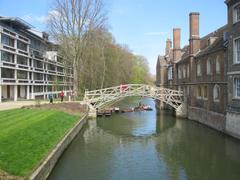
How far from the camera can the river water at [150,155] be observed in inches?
567

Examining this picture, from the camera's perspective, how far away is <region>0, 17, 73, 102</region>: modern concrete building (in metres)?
40.9

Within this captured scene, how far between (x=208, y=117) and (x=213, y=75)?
3.57m

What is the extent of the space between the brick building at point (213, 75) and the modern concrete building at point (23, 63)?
18316 millimetres

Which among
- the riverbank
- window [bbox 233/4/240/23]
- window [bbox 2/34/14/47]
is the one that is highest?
window [bbox 2/34/14/47]

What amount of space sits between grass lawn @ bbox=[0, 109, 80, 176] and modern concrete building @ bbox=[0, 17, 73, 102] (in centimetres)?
1888

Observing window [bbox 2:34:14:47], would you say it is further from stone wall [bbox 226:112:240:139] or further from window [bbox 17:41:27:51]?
stone wall [bbox 226:112:240:139]

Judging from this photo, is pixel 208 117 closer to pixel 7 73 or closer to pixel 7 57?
pixel 7 73

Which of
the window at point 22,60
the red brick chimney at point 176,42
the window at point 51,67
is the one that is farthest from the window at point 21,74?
the red brick chimney at point 176,42

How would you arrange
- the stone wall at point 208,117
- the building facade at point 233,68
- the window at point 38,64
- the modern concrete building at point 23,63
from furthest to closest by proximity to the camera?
the window at point 38,64, the modern concrete building at point 23,63, the stone wall at point 208,117, the building facade at point 233,68

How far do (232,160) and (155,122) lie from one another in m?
15.7

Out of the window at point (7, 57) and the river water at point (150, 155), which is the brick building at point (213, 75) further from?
the window at point (7, 57)

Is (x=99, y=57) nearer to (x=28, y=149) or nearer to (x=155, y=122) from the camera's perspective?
(x=155, y=122)

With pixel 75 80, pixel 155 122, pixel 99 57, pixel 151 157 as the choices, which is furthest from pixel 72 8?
pixel 151 157

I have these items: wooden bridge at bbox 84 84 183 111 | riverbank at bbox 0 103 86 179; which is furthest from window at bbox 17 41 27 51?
riverbank at bbox 0 103 86 179
